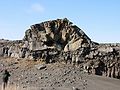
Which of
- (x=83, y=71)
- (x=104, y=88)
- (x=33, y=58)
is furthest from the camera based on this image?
(x=33, y=58)

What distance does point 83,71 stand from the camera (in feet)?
104

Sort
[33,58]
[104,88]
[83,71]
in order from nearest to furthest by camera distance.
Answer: [104,88]
[83,71]
[33,58]

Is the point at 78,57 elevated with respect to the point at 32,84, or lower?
elevated

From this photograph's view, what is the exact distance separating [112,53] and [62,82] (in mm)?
6535

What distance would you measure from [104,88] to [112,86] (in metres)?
1.03

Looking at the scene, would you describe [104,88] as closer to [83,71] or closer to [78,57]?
[83,71]

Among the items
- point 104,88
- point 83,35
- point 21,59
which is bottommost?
point 104,88

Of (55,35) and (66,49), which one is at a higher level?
(55,35)

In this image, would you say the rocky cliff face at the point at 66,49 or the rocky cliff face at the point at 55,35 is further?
the rocky cliff face at the point at 55,35

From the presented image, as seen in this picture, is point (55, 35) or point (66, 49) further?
point (55, 35)

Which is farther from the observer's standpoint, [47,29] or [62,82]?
[47,29]

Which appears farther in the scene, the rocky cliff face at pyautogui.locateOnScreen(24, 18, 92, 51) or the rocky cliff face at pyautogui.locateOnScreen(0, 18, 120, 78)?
the rocky cliff face at pyautogui.locateOnScreen(24, 18, 92, 51)

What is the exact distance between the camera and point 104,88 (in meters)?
27.3

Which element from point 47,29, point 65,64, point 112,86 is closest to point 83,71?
point 65,64
